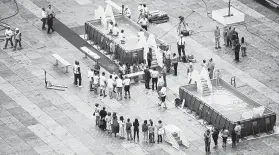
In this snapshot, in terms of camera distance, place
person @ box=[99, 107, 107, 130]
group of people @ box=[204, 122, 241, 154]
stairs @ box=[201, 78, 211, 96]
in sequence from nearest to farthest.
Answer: group of people @ box=[204, 122, 241, 154] → person @ box=[99, 107, 107, 130] → stairs @ box=[201, 78, 211, 96]

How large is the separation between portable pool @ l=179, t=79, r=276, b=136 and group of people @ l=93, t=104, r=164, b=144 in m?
3.44

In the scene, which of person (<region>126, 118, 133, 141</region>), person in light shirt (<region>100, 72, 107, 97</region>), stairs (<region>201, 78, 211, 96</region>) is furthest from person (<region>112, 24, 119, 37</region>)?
person (<region>126, 118, 133, 141</region>)

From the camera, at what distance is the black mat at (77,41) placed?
2886 inches

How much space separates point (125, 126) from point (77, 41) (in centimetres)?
1547

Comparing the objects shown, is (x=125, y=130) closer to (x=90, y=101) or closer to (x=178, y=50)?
(x=90, y=101)

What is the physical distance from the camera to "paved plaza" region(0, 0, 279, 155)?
62.9 m

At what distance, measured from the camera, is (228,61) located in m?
73.9

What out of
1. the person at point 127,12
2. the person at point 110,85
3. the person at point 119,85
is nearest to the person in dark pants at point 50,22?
the person at point 127,12

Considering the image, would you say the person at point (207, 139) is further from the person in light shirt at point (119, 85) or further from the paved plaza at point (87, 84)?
the person in light shirt at point (119, 85)

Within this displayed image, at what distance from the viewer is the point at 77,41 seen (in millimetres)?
77688

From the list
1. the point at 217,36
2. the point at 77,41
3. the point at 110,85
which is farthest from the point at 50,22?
the point at 217,36

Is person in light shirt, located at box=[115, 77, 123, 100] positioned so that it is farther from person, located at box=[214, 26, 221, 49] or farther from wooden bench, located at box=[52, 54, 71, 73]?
person, located at box=[214, 26, 221, 49]

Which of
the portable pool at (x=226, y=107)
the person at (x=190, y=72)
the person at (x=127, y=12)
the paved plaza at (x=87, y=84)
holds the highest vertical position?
the person at (x=127, y=12)

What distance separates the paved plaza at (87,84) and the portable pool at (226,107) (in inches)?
29.8
